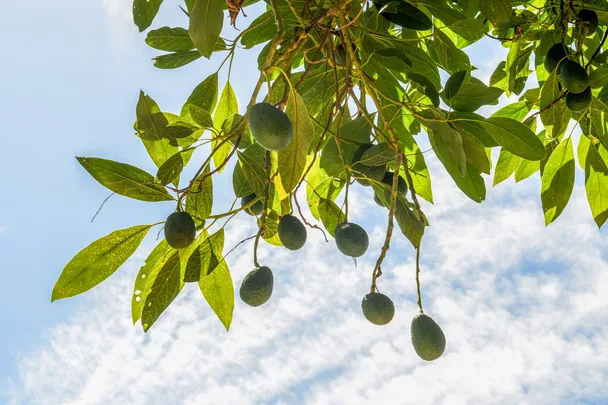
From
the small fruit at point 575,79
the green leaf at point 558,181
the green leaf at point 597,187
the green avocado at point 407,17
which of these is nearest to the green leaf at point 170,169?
the green avocado at point 407,17

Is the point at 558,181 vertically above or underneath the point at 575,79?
underneath

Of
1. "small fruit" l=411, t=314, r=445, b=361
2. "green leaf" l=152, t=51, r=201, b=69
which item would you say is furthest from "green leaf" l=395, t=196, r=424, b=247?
"green leaf" l=152, t=51, r=201, b=69

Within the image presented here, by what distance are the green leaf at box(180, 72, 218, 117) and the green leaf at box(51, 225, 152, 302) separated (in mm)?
412

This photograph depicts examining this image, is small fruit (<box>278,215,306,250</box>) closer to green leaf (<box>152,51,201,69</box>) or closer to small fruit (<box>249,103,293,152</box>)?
small fruit (<box>249,103,293,152</box>)

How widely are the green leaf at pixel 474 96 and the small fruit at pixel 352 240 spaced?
0.33 m

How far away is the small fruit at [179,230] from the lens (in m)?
1.01

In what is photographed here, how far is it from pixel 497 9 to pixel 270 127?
728mm

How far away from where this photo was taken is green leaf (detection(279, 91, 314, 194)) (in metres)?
0.99

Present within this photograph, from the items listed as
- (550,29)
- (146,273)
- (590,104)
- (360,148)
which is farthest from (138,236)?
(550,29)

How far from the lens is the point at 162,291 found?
114 cm

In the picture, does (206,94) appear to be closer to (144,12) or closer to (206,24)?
(144,12)

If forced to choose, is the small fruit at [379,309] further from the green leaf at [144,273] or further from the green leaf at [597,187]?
the green leaf at [597,187]

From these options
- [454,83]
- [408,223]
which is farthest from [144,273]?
[454,83]

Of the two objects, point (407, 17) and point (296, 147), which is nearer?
point (296, 147)
